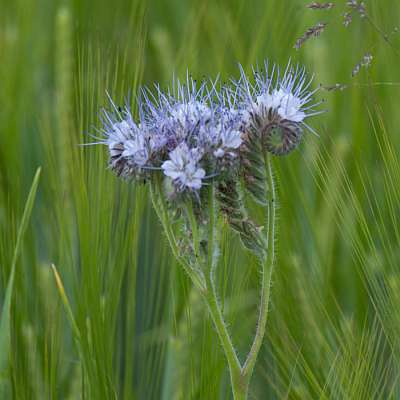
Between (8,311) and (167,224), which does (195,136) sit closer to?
(167,224)

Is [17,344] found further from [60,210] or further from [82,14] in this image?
[82,14]

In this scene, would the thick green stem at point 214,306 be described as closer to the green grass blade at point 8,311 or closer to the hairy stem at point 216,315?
the hairy stem at point 216,315

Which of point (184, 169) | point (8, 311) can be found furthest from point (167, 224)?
point (8, 311)

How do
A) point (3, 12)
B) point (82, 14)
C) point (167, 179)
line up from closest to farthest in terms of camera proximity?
1. point (167, 179)
2. point (82, 14)
3. point (3, 12)

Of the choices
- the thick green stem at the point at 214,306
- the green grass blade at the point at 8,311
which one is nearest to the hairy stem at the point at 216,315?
the thick green stem at the point at 214,306

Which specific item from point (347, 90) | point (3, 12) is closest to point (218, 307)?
point (347, 90)
